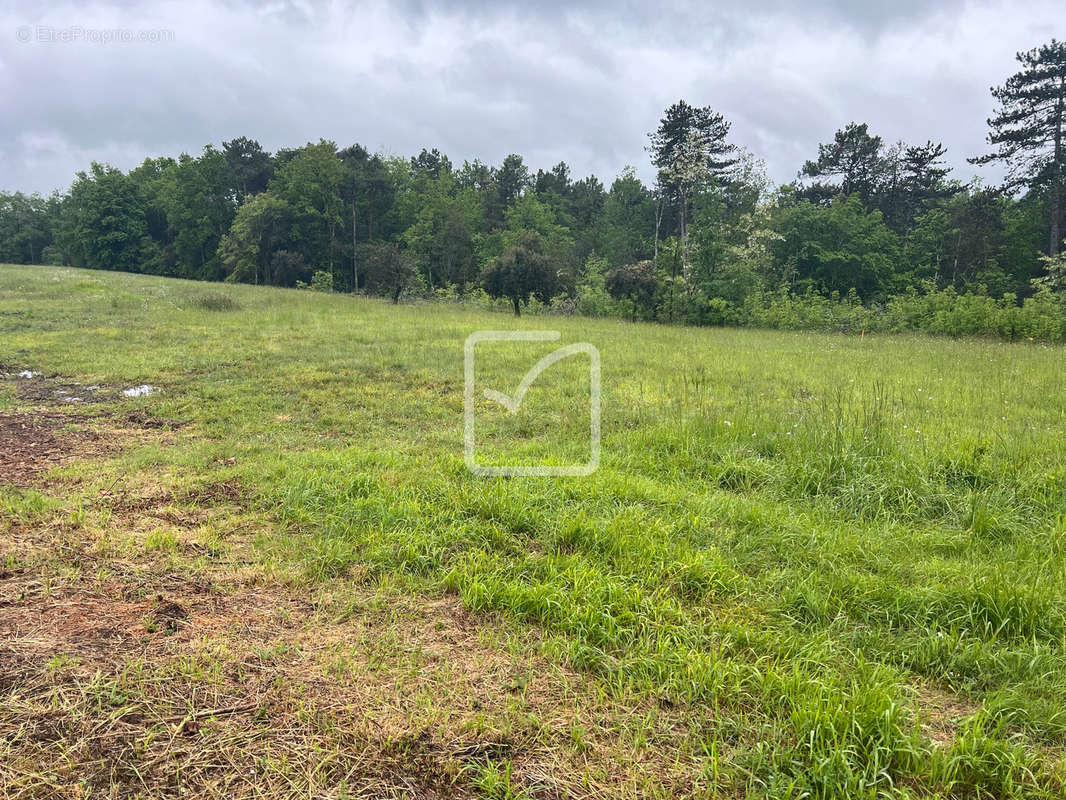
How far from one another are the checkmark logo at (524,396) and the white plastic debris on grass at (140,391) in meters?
4.20

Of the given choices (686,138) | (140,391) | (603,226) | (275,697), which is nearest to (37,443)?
(140,391)

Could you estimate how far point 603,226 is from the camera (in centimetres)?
4969

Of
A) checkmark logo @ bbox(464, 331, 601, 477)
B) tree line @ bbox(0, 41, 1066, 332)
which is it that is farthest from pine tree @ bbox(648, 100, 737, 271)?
checkmark logo @ bbox(464, 331, 601, 477)

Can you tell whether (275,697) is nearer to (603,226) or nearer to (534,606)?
(534,606)

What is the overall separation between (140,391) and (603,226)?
155 ft

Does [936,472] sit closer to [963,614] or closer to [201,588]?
[963,614]

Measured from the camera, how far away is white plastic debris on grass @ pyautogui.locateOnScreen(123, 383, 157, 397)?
6.91 metres

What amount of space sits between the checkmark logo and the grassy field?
173 mm

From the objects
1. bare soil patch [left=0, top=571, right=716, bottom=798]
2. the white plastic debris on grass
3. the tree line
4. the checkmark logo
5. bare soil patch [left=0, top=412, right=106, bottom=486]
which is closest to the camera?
bare soil patch [left=0, top=571, right=716, bottom=798]

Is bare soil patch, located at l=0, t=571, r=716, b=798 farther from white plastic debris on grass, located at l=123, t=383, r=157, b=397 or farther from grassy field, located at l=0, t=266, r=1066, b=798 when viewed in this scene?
white plastic debris on grass, located at l=123, t=383, r=157, b=397

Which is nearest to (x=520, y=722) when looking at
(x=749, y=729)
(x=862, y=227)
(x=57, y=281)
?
(x=749, y=729)

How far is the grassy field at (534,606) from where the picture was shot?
175 cm

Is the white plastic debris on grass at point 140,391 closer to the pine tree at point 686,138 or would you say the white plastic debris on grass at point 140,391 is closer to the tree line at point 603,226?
the tree line at point 603,226

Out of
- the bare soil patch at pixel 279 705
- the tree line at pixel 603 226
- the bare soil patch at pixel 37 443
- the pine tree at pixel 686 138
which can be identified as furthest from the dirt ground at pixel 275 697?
the pine tree at pixel 686 138
